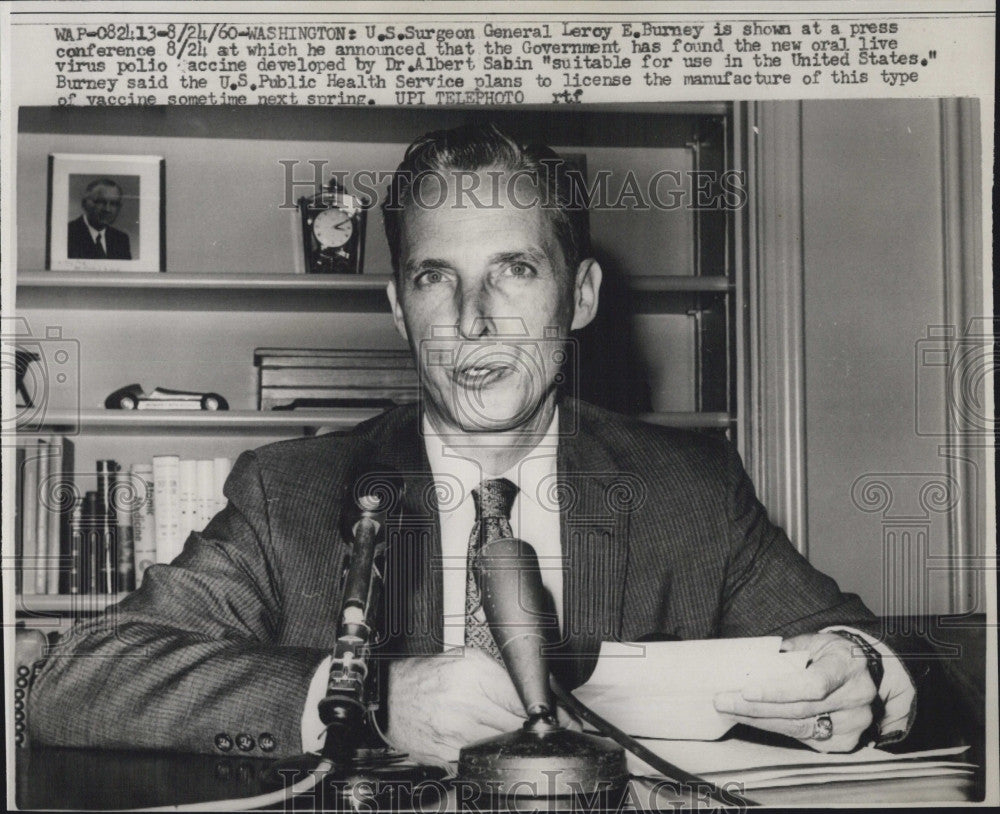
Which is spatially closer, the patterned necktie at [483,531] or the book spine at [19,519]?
the patterned necktie at [483,531]

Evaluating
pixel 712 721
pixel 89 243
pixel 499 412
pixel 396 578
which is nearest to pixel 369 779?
pixel 396 578

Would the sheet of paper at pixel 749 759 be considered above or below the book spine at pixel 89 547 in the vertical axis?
below

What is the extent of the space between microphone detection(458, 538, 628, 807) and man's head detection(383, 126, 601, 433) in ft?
1.36

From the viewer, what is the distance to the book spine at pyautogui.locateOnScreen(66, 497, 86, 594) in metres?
1.55

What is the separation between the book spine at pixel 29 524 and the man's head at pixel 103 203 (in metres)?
0.39

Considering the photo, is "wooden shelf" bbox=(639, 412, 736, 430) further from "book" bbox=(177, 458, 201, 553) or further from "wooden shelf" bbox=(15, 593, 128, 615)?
"wooden shelf" bbox=(15, 593, 128, 615)

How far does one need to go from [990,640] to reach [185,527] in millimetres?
1205

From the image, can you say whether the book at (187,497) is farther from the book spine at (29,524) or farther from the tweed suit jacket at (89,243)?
the tweed suit jacket at (89,243)

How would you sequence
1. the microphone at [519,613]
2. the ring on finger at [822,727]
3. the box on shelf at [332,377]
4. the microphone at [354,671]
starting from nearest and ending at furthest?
the microphone at [519,613]
the microphone at [354,671]
the ring on finger at [822,727]
the box on shelf at [332,377]

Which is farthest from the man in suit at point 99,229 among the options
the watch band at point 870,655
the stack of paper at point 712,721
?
the watch band at point 870,655

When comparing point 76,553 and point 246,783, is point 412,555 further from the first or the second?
point 76,553

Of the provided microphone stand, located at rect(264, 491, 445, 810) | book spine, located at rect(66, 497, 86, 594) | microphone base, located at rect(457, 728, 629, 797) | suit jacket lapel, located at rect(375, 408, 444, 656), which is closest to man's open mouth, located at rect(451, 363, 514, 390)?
suit jacket lapel, located at rect(375, 408, 444, 656)

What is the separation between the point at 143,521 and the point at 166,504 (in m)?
0.05

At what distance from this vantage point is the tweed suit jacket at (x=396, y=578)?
127 cm
